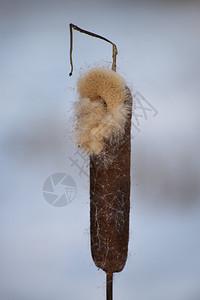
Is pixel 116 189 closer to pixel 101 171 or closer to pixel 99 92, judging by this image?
pixel 101 171

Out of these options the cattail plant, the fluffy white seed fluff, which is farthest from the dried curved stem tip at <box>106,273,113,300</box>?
the fluffy white seed fluff

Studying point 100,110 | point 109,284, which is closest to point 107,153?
point 100,110

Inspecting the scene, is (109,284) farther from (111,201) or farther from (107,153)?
(107,153)

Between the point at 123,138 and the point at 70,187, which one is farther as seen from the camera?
the point at 70,187

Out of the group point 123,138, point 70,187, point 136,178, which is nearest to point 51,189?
point 70,187

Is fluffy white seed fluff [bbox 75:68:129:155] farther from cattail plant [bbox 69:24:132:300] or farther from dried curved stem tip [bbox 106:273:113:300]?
dried curved stem tip [bbox 106:273:113:300]

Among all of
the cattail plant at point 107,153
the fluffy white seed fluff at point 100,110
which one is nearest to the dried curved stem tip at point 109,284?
the cattail plant at point 107,153

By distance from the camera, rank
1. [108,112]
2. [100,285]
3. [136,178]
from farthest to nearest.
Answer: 1. [136,178]
2. [100,285]
3. [108,112]

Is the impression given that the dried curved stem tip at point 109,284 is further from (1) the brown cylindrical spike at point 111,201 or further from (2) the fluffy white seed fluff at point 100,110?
(2) the fluffy white seed fluff at point 100,110
